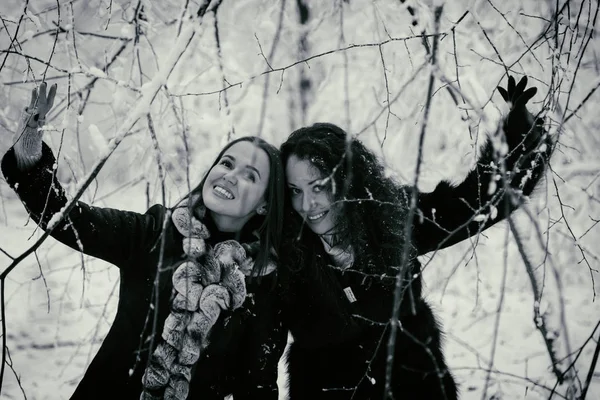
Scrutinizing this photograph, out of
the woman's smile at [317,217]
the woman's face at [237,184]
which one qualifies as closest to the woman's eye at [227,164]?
the woman's face at [237,184]

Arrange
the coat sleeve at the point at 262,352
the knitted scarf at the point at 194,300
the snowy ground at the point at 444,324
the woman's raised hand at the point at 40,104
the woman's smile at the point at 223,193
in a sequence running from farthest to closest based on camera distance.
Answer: the snowy ground at the point at 444,324
the coat sleeve at the point at 262,352
the woman's smile at the point at 223,193
the knitted scarf at the point at 194,300
the woman's raised hand at the point at 40,104

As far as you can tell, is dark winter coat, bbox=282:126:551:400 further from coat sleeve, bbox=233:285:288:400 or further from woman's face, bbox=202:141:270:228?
woman's face, bbox=202:141:270:228

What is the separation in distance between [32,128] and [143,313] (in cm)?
82

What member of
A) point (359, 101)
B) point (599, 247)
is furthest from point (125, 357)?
point (599, 247)

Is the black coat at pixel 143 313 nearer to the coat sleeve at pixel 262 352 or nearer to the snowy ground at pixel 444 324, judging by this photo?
the coat sleeve at pixel 262 352

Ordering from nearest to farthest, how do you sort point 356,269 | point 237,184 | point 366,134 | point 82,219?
1. point 82,219
2. point 237,184
3. point 356,269
4. point 366,134

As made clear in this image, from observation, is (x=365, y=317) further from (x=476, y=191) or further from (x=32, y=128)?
(x=32, y=128)

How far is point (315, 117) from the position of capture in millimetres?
5148

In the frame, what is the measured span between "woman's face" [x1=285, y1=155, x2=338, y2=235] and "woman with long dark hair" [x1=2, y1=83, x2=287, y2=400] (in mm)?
91

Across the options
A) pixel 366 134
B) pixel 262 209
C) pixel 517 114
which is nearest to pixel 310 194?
pixel 262 209

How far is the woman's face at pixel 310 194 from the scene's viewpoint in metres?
2.16

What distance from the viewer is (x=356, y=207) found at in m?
2.36

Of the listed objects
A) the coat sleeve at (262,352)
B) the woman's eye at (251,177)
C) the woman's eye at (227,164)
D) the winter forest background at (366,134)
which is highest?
the winter forest background at (366,134)

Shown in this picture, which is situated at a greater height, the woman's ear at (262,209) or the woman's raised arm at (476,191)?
the woman's raised arm at (476,191)
